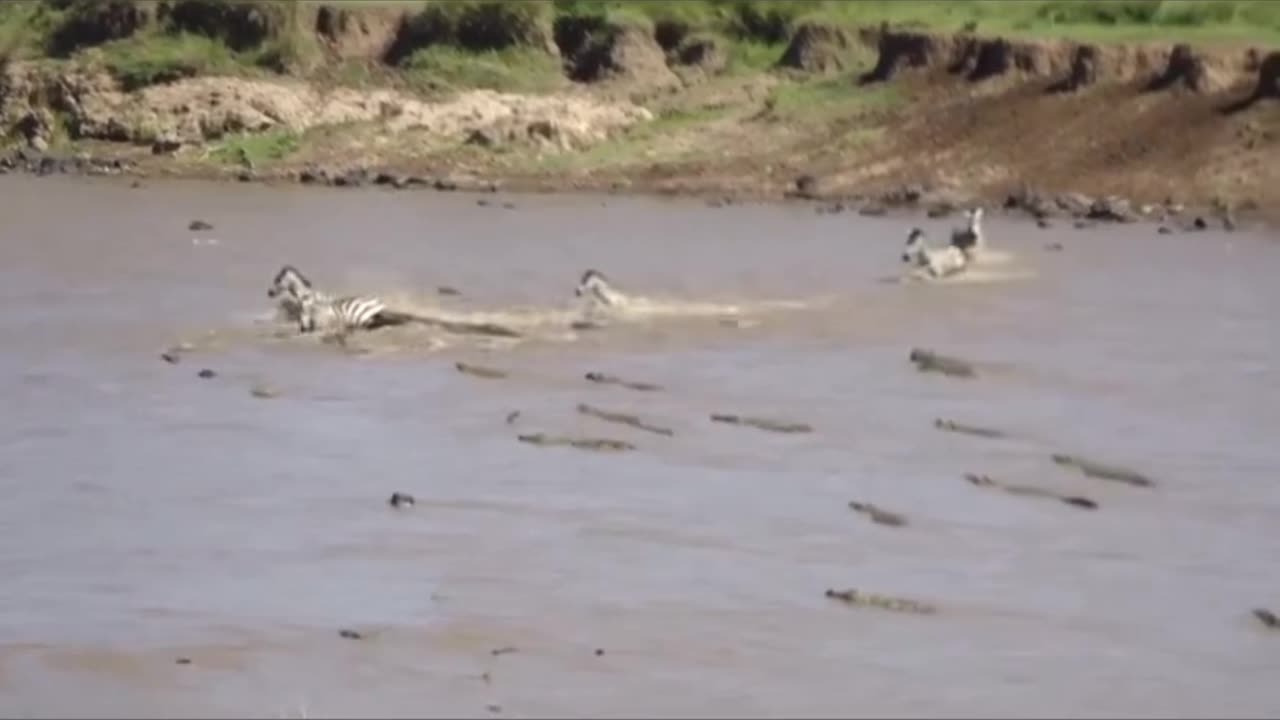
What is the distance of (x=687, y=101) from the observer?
34.1m

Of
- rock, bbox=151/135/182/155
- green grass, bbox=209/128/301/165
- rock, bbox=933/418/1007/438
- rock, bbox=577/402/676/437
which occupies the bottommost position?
rock, bbox=151/135/182/155

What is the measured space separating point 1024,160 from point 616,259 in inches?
268

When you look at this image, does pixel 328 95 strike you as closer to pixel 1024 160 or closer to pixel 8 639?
pixel 1024 160

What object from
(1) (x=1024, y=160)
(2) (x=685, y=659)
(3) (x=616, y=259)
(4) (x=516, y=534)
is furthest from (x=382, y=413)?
(1) (x=1024, y=160)

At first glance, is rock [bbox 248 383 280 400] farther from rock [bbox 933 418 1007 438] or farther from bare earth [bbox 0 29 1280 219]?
bare earth [bbox 0 29 1280 219]

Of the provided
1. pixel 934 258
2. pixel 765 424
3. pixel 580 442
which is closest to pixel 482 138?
pixel 934 258

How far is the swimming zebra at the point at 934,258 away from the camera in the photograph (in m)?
23.2

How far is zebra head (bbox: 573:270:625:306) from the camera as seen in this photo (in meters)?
20.8

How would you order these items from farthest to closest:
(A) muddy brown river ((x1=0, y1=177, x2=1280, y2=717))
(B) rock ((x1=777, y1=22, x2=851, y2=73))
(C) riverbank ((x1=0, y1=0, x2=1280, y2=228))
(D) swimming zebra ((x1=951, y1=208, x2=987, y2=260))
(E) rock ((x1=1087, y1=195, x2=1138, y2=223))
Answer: (B) rock ((x1=777, y1=22, x2=851, y2=73)), (C) riverbank ((x1=0, y1=0, x2=1280, y2=228)), (E) rock ((x1=1087, y1=195, x2=1138, y2=223)), (D) swimming zebra ((x1=951, y1=208, x2=987, y2=260)), (A) muddy brown river ((x1=0, y1=177, x2=1280, y2=717))

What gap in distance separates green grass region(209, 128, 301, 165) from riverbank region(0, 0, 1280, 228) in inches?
1.5

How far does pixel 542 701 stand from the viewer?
10.0 meters

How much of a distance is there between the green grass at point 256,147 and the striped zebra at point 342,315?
47.2 ft

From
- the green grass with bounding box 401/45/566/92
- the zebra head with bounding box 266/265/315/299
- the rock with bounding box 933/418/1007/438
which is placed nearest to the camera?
the rock with bounding box 933/418/1007/438

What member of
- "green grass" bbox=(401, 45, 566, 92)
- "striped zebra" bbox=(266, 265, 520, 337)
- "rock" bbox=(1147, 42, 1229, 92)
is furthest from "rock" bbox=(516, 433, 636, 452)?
"green grass" bbox=(401, 45, 566, 92)
